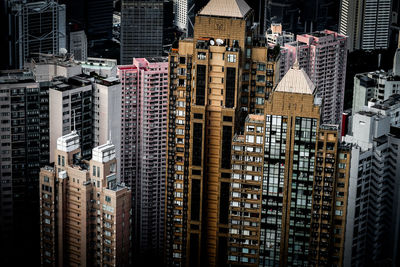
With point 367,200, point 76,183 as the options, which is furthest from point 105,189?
point 367,200

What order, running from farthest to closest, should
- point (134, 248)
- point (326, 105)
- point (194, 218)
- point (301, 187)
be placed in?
point (326, 105)
point (134, 248)
point (194, 218)
point (301, 187)

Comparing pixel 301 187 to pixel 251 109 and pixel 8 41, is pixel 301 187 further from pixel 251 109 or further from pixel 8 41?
pixel 8 41

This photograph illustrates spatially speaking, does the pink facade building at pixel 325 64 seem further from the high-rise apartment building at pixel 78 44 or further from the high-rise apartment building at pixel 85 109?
the high-rise apartment building at pixel 78 44

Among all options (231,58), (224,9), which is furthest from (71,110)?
(231,58)

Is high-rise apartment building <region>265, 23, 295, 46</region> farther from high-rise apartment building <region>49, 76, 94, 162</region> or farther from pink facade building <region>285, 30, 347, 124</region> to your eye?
high-rise apartment building <region>49, 76, 94, 162</region>

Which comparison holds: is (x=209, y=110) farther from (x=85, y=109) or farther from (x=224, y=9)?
(x=85, y=109)

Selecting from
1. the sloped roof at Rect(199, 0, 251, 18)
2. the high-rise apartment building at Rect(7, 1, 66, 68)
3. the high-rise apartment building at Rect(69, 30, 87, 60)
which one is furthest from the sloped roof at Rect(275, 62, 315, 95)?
the high-rise apartment building at Rect(69, 30, 87, 60)

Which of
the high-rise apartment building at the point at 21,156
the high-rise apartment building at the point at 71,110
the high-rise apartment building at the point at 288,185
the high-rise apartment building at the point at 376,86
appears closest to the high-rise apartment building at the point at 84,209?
the high-rise apartment building at the point at 288,185
